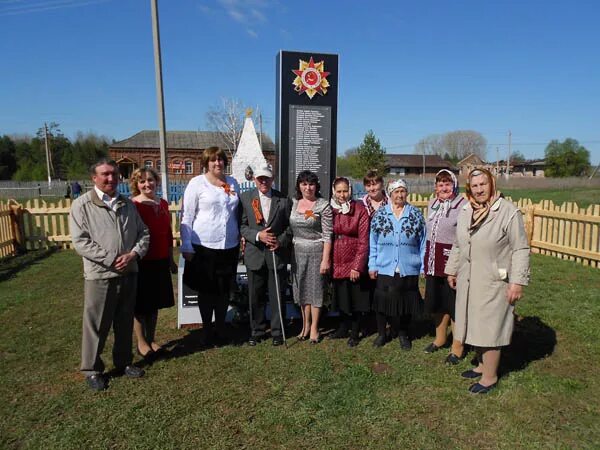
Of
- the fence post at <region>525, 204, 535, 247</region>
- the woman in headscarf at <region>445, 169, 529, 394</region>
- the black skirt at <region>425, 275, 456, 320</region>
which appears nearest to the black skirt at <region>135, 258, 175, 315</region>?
the black skirt at <region>425, 275, 456, 320</region>

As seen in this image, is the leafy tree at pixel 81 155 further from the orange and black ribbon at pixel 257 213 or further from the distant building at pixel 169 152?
the orange and black ribbon at pixel 257 213

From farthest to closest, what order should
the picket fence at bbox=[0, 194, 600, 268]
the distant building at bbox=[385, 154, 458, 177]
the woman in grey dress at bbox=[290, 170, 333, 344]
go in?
Answer: the distant building at bbox=[385, 154, 458, 177] → the picket fence at bbox=[0, 194, 600, 268] → the woman in grey dress at bbox=[290, 170, 333, 344]

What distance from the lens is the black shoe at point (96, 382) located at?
11.3 feet

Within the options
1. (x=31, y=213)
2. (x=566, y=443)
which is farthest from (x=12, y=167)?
(x=566, y=443)

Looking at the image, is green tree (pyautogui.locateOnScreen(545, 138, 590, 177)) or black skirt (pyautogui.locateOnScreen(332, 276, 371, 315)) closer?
black skirt (pyautogui.locateOnScreen(332, 276, 371, 315))

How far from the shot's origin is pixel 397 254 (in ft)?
13.1

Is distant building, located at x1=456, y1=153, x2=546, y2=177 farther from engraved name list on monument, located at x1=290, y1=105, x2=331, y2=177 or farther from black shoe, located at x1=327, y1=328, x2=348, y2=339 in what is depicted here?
black shoe, located at x1=327, y1=328, x2=348, y2=339

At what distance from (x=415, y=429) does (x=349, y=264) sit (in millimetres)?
1644

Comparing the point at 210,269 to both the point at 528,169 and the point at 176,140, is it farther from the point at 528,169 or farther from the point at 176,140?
the point at 528,169

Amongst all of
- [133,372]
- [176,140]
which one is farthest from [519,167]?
[133,372]

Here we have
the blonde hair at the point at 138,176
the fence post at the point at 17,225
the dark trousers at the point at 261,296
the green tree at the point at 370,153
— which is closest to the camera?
the blonde hair at the point at 138,176

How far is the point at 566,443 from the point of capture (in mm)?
2756

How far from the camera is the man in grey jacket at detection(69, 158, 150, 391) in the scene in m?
3.25

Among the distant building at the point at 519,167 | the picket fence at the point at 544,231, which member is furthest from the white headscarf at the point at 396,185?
the distant building at the point at 519,167
